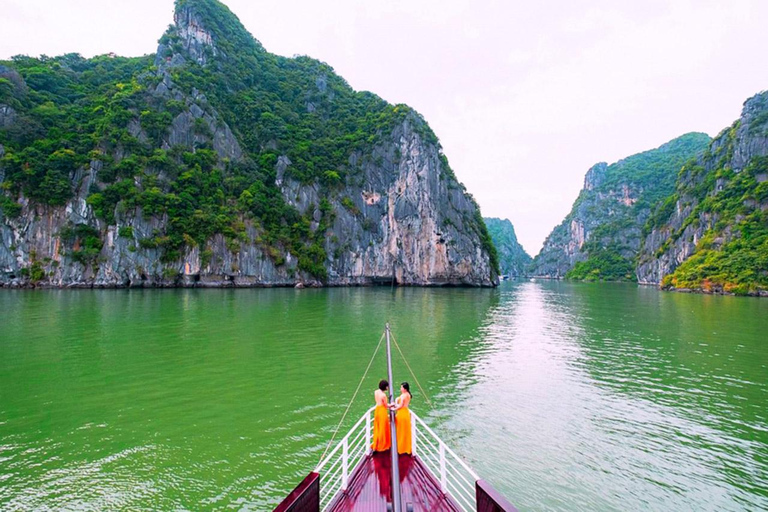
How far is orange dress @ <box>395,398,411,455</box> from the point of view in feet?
18.3

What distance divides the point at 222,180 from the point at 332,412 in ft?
188

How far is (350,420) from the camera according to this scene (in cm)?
904

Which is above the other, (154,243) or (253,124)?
(253,124)

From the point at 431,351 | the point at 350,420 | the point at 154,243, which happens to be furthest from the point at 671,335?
the point at 154,243

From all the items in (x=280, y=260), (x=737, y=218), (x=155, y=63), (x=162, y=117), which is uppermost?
(x=155, y=63)

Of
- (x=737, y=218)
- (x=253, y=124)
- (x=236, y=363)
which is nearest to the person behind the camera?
(x=236, y=363)

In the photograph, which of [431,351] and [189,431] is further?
[431,351]

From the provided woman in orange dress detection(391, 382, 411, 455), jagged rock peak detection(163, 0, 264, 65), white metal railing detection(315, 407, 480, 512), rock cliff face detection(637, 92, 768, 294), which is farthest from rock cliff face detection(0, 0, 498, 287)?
woman in orange dress detection(391, 382, 411, 455)

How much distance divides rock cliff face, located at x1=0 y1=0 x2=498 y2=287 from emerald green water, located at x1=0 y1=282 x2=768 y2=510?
3287 cm

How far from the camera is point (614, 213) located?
5827 inches

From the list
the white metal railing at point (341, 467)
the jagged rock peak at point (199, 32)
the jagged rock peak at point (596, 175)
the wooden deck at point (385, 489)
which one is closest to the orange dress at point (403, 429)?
the wooden deck at point (385, 489)

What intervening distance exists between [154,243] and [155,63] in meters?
40.4

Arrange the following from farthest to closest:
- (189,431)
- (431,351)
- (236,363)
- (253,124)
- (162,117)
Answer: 1. (253,124)
2. (162,117)
3. (431,351)
4. (236,363)
5. (189,431)

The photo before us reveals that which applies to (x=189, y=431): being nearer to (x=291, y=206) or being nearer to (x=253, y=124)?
(x=291, y=206)
